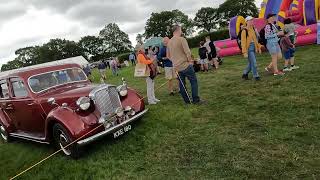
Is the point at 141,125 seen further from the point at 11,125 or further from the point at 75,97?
the point at 11,125

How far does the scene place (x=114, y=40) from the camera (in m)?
120

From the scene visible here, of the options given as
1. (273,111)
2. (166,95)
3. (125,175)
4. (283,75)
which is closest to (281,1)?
(283,75)

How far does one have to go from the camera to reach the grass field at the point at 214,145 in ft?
16.7

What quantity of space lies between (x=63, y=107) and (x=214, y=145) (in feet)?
9.78

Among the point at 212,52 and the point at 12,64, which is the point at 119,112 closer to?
the point at 212,52

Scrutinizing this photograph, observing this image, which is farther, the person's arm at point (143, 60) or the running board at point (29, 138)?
the person's arm at point (143, 60)

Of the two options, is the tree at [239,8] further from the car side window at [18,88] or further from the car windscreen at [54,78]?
the car side window at [18,88]

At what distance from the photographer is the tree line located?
97.2 m

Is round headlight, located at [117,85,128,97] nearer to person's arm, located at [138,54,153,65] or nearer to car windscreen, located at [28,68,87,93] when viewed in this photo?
car windscreen, located at [28,68,87,93]

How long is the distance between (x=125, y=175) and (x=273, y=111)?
3.48 m

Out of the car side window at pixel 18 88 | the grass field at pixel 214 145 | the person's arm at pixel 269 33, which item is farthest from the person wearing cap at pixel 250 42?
the car side window at pixel 18 88

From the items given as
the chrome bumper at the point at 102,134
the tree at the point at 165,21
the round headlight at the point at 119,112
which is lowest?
the chrome bumper at the point at 102,134

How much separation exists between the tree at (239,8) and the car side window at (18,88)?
288ft

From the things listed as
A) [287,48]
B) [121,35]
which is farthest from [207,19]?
[287,48]
